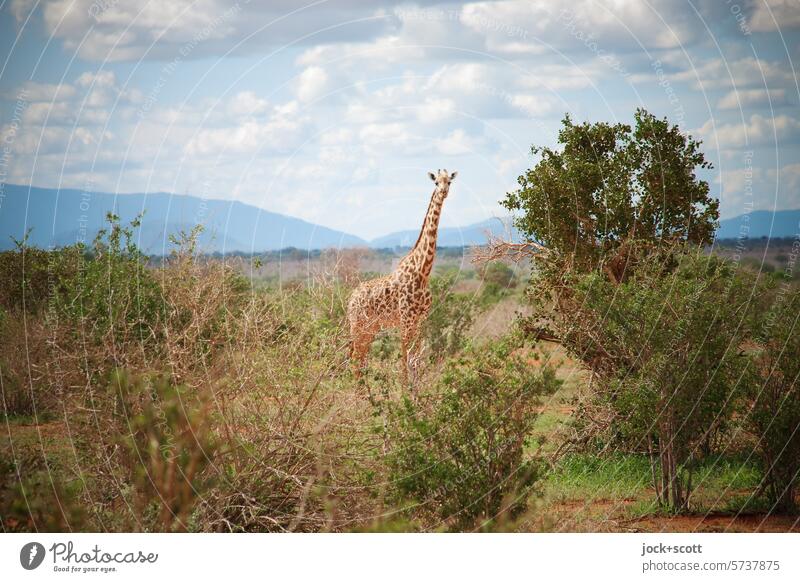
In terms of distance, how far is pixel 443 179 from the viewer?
41.4ft

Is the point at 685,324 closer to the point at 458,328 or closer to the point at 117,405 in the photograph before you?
the point at 117,405

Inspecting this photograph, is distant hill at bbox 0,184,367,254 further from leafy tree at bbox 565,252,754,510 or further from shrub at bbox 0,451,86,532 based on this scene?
leafy tree at bbox 565,252,754,510

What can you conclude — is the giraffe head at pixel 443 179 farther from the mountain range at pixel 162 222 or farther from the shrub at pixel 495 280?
the shrub at pixel 495 280

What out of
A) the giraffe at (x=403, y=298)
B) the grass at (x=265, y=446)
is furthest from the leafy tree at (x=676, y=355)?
the giraffe at (x=403, y=298)

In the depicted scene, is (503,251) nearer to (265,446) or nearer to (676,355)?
(676,355)

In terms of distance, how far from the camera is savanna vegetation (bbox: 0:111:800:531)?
9078 mm

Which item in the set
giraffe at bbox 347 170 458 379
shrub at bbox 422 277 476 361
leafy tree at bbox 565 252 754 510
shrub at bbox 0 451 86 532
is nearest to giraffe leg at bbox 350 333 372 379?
giraffe at bbox 347 170 458 379

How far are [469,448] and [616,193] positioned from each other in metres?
4.95

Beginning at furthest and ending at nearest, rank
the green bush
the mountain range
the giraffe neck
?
the giraffe neck → the mountain range → the green bush

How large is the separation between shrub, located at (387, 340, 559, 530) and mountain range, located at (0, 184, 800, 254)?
12.0ft

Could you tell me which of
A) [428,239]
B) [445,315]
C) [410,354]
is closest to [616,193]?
[428,239]
